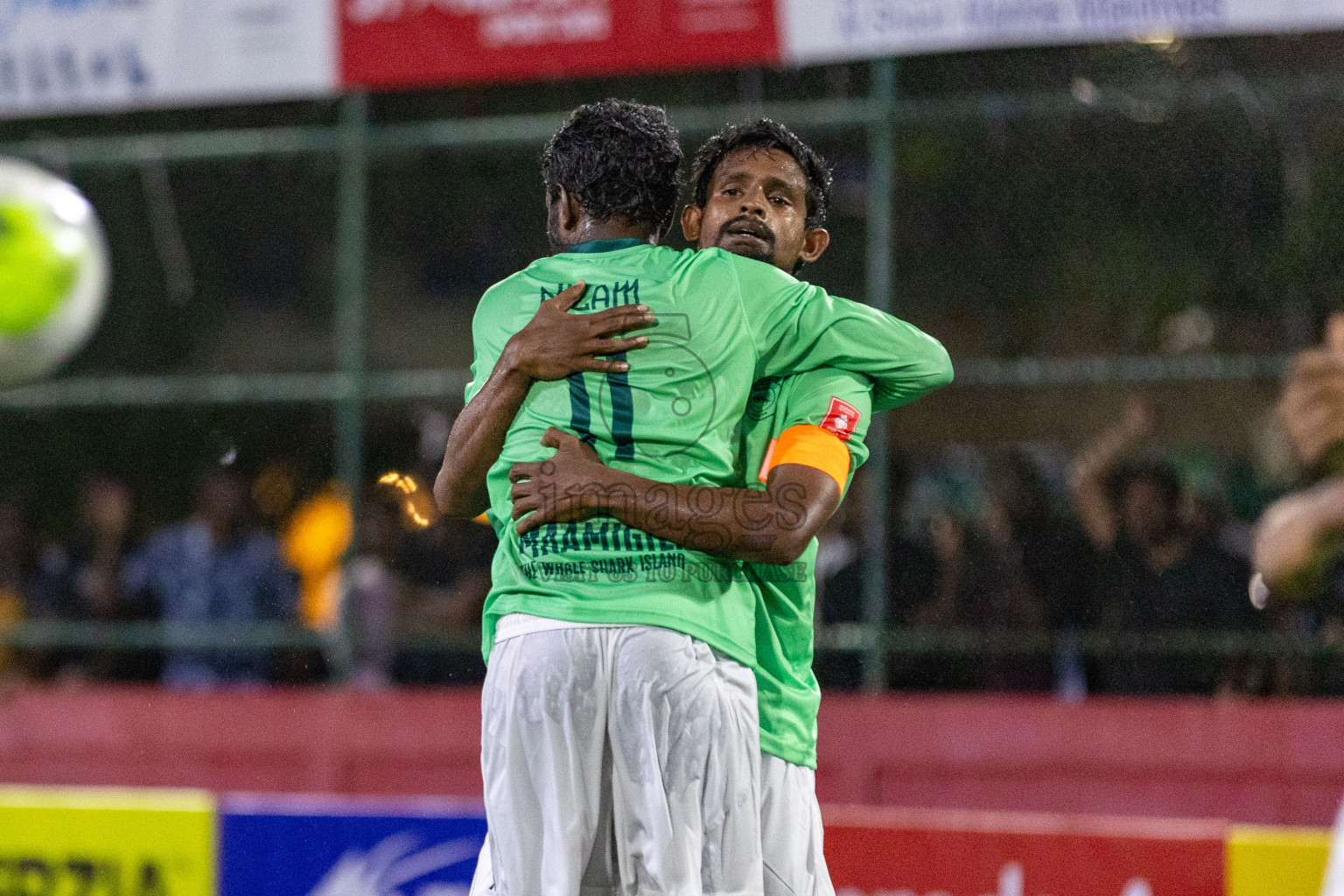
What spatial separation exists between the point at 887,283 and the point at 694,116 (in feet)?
3.96

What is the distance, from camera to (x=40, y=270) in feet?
20.5

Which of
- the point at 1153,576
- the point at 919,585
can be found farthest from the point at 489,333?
the point at 1153,576

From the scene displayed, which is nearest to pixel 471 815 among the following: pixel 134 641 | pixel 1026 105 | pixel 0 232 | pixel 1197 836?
pixel 1197 836

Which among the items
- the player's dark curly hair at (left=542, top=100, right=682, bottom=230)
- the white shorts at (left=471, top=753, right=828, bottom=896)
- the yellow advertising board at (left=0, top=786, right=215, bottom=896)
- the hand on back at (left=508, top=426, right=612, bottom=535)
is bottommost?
the yellow advertising board at (left=0, top=786, right=215, bottom=896)

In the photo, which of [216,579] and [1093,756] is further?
[216,579]

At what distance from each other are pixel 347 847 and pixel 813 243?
10.0ft

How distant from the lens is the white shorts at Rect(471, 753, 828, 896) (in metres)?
2.79

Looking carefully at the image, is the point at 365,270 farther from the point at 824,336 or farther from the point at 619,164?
the point at 824,336

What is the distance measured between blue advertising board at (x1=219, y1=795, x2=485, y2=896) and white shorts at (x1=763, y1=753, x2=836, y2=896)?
2.54 m

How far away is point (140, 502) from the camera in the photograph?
8.30 metres

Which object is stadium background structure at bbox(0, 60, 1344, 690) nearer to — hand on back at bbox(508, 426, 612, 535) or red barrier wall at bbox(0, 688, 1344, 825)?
red barrier wall at bbox(0, 688, 1344, 825)

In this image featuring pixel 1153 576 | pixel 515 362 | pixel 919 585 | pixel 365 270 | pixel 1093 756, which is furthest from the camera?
pixel 365 270

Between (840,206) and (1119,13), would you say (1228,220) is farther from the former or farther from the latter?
(840,206)

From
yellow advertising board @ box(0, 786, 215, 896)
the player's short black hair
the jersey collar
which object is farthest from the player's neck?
yellow advertising board @ box(0, 786, 215, 896)
